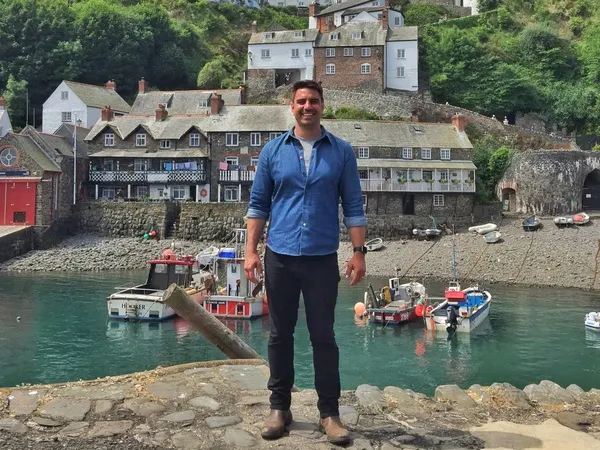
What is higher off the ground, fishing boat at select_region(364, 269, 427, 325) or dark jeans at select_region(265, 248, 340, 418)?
dark jeans at select_region(265, 248, 340, 418)

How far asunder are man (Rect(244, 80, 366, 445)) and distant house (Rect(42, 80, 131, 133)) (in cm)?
5833

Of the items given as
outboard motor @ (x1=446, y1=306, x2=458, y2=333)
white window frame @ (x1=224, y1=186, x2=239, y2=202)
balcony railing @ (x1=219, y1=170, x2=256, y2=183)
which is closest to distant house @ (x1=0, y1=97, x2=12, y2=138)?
balcony railing @ (x1=219, y1=170, x2=256, y2=183)

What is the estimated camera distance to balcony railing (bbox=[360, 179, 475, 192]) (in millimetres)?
47094

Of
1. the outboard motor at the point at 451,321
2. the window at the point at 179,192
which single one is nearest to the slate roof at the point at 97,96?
the window at the point at 179,192

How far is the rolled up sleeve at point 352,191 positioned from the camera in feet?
17.4

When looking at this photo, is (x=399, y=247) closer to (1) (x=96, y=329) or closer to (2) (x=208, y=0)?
(1) (x=96, y=329)

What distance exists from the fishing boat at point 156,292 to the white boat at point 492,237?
1991cm

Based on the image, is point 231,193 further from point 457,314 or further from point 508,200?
point 457,314

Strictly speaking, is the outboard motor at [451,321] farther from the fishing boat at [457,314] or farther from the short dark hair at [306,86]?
the short dark hair at [306,86]

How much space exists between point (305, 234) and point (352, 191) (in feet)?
1.88

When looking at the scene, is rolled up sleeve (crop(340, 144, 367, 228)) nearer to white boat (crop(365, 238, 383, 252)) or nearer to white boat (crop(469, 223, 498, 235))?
white boat (crop(365, 238, 383, 252))

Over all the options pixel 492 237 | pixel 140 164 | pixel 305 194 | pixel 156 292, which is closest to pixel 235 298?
pixel 156 292

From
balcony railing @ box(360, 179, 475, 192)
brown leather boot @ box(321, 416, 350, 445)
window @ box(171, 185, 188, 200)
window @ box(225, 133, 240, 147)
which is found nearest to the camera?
brown leather boot @ box(321, 416, 350, 445)

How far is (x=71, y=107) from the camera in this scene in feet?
198
